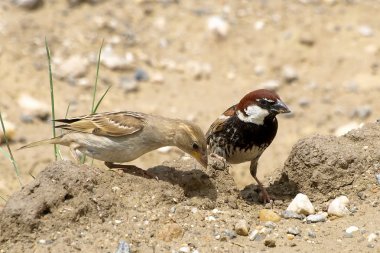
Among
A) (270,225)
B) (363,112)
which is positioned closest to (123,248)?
(270,225)

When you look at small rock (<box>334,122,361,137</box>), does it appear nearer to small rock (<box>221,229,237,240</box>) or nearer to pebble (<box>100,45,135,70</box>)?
pebble (<box>100,45,135,70</box>)

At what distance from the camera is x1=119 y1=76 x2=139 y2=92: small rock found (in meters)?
10.8

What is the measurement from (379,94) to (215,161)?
5672mm

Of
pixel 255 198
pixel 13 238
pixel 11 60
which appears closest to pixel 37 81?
pixel 11 60

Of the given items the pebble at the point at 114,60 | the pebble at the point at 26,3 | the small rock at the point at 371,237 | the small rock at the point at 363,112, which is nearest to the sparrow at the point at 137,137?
the small rock at the point at 371,237

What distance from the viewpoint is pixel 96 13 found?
11.8 m

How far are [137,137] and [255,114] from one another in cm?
113

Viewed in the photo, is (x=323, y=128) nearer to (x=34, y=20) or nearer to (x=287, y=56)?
(x=287, y=56)

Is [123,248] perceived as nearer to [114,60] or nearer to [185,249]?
[185,249]

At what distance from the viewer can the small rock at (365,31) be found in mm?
11898

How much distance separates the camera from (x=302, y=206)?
5.37m

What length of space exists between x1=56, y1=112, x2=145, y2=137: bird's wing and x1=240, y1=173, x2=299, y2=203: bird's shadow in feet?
3.69

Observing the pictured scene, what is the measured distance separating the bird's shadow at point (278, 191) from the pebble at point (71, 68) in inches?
200

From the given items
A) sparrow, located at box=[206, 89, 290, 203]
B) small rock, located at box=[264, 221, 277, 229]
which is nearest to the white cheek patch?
sparrow, located at box=[206, 89, 290, 203]
